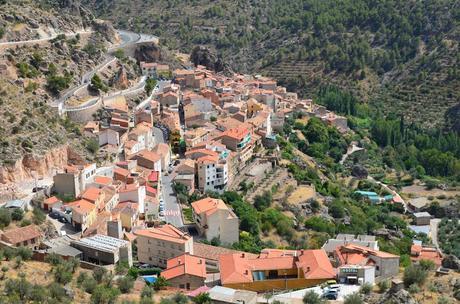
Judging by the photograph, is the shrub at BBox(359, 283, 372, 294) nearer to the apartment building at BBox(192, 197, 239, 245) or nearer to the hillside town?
the hillside town

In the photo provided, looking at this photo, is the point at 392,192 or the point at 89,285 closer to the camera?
the point at 89,285

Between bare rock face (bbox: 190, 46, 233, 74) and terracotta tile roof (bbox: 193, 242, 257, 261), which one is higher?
bare rock face (bbox: 190, 46, 233, 74)

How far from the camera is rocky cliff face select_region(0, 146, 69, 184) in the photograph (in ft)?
134

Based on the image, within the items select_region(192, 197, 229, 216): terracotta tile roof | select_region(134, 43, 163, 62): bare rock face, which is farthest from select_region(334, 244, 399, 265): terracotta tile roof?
select_region(134, 43, 163, 62): bare rock face

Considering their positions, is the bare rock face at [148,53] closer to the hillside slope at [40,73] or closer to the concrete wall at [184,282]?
the hillside slope at [40,73]

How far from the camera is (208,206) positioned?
41812 millimetres

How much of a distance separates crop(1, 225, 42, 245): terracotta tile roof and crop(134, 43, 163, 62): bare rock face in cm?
4322

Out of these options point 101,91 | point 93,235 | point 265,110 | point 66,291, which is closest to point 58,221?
point 93,235

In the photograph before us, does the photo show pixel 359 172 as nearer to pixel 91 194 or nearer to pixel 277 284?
pixel 91 194

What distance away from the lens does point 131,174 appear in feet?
150

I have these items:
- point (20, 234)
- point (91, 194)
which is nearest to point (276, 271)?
point (20, 234)

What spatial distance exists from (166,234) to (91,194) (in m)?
5.72

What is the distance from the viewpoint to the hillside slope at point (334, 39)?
293ft

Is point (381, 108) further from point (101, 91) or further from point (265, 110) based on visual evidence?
point (101, 91)
